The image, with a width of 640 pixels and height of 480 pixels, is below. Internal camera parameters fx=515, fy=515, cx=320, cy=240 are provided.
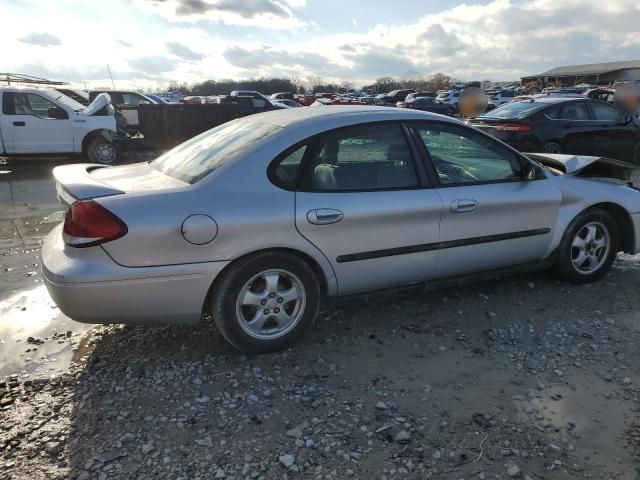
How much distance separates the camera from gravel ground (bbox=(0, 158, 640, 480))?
7.94 feet

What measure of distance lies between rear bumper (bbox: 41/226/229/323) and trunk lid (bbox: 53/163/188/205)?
33 cm

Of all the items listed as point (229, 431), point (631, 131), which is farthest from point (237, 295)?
point (631, 131)

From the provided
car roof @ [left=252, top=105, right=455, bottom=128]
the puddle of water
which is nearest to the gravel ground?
the puddle of water

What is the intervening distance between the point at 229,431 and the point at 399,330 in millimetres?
1538

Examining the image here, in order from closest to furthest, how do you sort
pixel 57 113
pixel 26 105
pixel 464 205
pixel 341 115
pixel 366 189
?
pixel 366 189 → pixel 341 115 → pixel 464 205 → pixel 26 105 → pixel 57 113

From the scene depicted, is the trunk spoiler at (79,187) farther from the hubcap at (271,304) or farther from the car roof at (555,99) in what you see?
the car roof at (555,99)

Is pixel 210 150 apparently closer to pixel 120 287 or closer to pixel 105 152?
pixel 120 287

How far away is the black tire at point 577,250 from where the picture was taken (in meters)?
4.30

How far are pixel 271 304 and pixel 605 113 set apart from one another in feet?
32.7

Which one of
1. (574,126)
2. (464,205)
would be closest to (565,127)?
(574,126)

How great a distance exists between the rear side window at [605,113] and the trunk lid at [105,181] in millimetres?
9648

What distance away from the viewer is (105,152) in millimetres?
11672

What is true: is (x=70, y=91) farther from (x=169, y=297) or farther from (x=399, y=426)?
(x=399, y=426)

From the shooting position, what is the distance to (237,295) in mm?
3121
